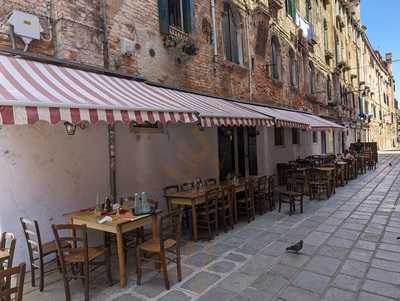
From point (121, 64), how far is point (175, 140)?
2154mm

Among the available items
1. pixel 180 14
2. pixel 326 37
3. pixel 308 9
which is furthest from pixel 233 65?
pixel 326 37

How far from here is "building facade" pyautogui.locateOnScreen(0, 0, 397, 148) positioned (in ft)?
16.6

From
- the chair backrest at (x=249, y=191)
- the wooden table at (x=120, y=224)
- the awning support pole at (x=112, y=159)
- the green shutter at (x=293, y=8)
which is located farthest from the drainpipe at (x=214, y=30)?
the green shutter at (x=293, y=8)

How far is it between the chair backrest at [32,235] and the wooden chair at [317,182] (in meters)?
7.49

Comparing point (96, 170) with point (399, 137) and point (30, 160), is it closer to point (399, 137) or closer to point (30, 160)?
point (30, 160)

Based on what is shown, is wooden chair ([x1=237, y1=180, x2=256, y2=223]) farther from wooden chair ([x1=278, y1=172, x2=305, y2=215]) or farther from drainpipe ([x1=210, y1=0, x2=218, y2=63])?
drainpipe ([x1=210, y1=0, x2=218, y2=63])

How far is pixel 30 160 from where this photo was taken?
15.1 feet

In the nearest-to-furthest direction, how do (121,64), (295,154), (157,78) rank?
1. (121,64)
2. (157,78)
3. (295,154)

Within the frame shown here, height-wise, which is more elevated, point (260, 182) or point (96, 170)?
point (96, 170)

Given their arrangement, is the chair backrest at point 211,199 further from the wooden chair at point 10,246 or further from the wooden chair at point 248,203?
the wooden chair at point 10,246

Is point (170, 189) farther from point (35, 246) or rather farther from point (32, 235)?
point (35, 246)

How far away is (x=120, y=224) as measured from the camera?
156 inches

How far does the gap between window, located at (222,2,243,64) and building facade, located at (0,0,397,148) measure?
3 centimetres

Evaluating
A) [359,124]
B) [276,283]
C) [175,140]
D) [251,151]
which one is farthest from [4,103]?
[359,124]
